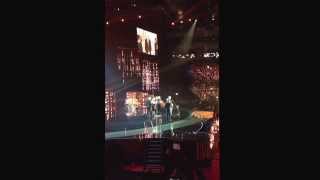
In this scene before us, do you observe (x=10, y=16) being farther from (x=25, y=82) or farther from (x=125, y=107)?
(x=125, y=107)

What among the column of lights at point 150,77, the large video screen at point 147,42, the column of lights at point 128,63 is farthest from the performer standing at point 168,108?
the large video screen at point 147,42

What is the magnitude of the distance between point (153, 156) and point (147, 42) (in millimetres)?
3742

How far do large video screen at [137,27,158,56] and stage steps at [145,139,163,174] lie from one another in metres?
3.19

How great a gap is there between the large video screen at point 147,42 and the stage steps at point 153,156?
3.19 metres

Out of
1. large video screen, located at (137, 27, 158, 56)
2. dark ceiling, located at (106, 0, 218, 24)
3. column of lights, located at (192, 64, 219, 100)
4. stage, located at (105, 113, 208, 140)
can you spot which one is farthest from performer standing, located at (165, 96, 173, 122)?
dark ceiling, located at (106, 0, 218, 24)

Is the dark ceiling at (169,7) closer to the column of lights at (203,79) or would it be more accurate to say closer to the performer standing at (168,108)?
the column of lights at (203,79)

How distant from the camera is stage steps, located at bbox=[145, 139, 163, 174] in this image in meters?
7.01

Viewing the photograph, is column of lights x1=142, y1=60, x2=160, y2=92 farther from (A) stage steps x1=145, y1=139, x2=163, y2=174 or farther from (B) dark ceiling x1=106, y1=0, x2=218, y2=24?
(A) stage steps x1=145, y1=139, x2=163, y2=174

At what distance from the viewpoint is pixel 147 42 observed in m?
9.95
